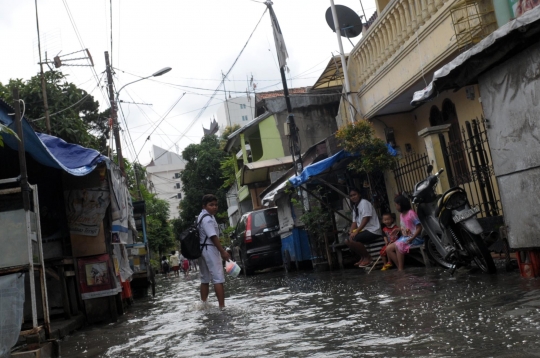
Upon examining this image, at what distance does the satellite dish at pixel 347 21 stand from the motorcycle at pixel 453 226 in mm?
8817

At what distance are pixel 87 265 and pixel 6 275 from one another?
3.99 m

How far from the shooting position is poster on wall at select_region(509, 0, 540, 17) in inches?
390

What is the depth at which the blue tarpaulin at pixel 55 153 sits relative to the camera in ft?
24.8

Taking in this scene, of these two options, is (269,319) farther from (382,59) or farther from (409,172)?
(382,59)

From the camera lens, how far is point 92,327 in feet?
30.3

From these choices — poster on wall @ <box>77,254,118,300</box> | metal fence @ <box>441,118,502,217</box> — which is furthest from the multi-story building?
poster on wall @ <box>77,254,118,300</box>

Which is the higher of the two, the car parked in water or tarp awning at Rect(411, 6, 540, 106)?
tarp awning at Rect(411, 6, 540, 106)

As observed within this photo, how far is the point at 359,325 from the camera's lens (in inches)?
237

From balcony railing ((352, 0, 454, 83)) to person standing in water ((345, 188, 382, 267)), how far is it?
3.29m

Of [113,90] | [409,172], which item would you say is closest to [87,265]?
[409,172]

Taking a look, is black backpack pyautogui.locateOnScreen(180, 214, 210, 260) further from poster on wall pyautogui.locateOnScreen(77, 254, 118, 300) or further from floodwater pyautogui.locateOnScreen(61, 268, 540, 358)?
poster on wall pyautogui.locateOnScreen(77, 254, 118, 300)

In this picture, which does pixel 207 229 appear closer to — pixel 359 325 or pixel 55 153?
pixel 55 153

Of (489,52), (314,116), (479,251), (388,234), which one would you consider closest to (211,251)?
(479,251)

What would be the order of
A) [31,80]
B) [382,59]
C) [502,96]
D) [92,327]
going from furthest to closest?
[31,80] → [382,59] → [92,327] → [502,96]
